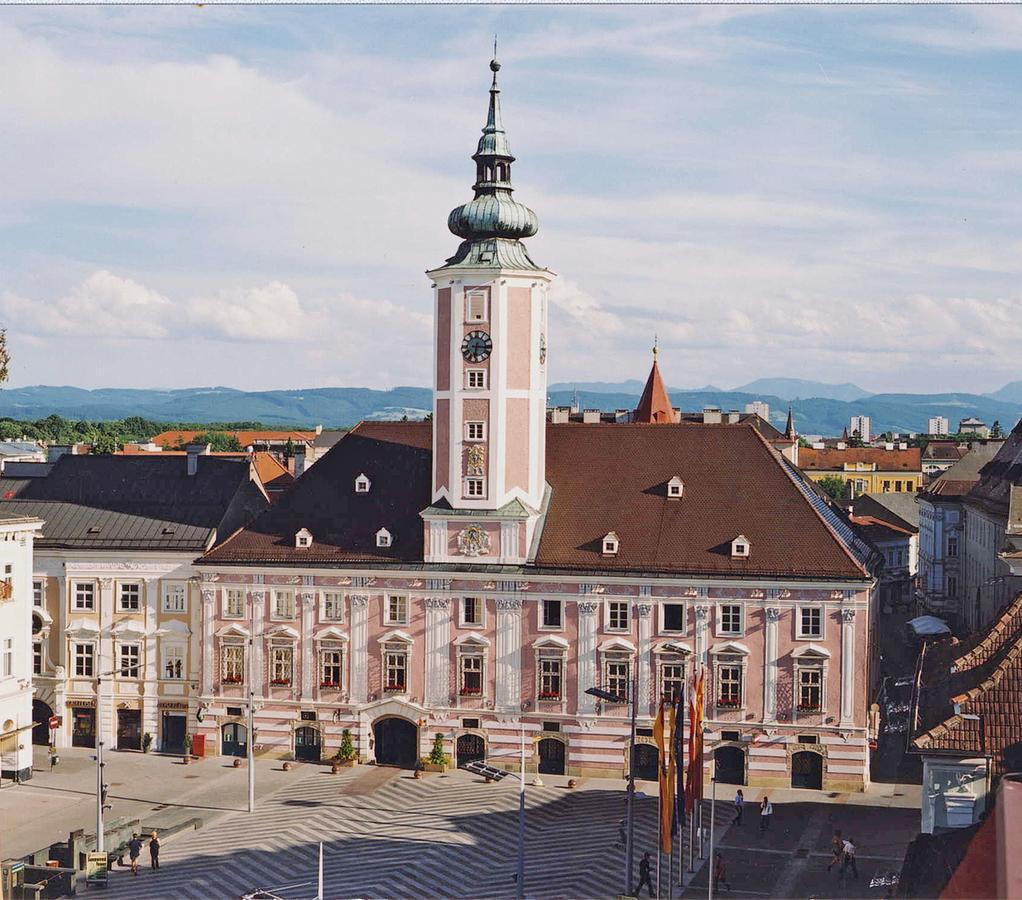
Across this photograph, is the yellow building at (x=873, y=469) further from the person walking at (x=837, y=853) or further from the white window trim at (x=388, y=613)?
the person walking at (x=837, y=853)

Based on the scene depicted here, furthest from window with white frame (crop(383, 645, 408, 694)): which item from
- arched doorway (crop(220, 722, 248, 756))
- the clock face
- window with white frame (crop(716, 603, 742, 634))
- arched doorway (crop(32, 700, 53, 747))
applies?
arched doorway (crop(32, 700, 53, 747))

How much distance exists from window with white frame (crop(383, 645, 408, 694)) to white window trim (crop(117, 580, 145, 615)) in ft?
40.6

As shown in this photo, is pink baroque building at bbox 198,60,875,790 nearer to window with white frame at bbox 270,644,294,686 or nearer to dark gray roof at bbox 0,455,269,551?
window with white frame at bbox 270,644,294,686

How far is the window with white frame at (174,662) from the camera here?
67438 mm

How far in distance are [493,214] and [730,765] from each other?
25543 mm

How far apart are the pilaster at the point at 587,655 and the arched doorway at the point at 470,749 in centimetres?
469

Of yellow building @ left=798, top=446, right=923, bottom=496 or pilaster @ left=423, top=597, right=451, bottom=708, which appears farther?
yellow building @ left=798, top=446, right=923, bottom=496

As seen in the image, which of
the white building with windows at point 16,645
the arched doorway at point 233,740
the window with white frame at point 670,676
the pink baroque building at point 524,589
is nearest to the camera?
the pink baroque building at point 524,589

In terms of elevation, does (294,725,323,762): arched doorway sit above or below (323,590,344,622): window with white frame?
below

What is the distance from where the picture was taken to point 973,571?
311ft

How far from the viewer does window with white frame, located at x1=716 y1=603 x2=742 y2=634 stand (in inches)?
2399

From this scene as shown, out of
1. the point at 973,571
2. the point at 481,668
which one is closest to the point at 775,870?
the point at 481,668

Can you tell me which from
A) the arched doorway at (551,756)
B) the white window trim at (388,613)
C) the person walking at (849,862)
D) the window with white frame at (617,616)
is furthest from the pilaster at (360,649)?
the person walking at (849,862)

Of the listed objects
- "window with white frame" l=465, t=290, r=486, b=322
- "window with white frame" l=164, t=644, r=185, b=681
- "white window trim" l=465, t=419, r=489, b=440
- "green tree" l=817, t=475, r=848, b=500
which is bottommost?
"window with white frame" l=164, t=644, r=185, b=681
